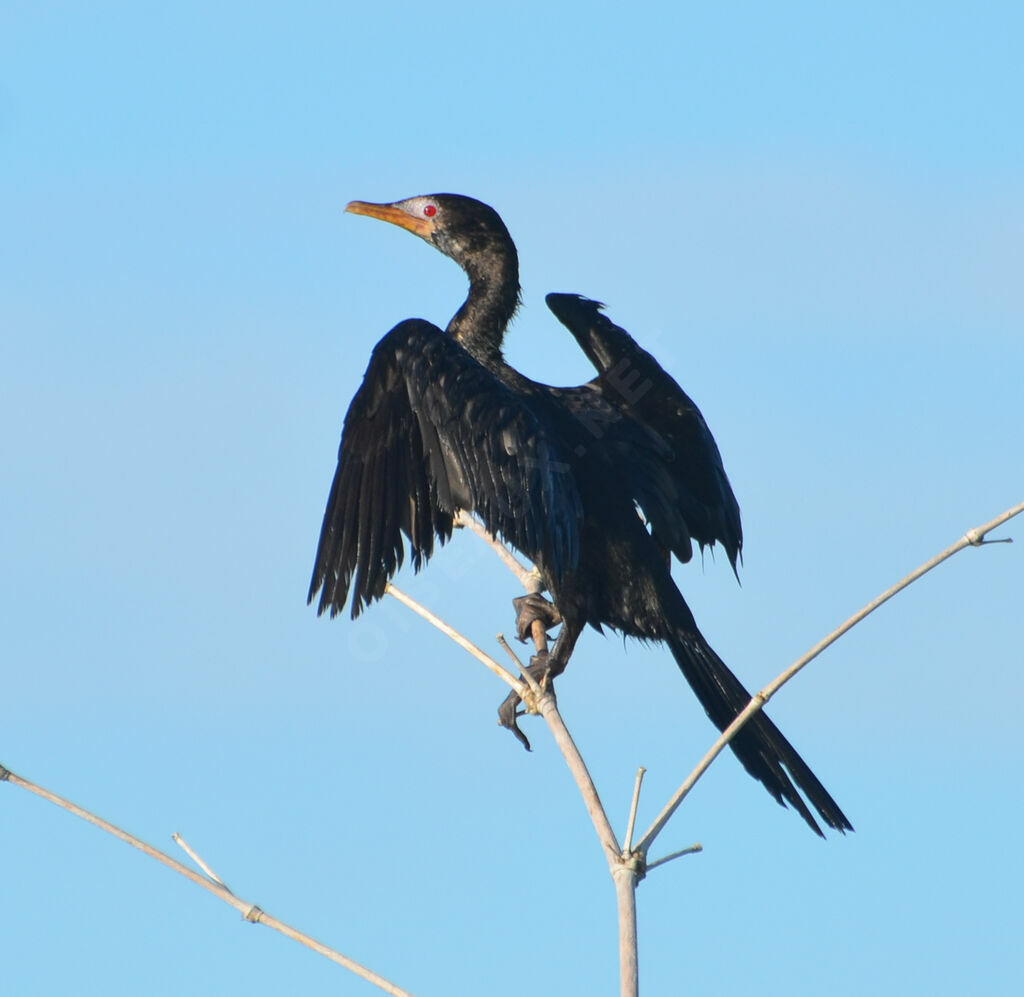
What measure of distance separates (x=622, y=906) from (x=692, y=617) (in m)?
2.55

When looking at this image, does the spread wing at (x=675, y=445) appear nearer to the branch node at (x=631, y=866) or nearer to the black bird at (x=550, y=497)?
the black bird at (x=550, y=497)

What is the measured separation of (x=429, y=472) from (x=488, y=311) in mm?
1167

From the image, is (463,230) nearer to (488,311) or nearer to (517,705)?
(488,311)

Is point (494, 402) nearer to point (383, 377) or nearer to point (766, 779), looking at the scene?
point (383, 377)

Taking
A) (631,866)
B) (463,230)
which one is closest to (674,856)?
(631,866)

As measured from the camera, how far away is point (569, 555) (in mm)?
5832

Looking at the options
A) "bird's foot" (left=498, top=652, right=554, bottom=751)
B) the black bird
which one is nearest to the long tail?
the black bird

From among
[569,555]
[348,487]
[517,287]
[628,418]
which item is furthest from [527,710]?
[517,287]

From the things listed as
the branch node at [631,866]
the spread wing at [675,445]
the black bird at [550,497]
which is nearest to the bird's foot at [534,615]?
the black bird at [550,497]

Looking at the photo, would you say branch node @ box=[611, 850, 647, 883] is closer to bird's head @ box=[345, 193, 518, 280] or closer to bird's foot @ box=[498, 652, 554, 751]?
bird's foot @ box=[498, 652, 554, 751]

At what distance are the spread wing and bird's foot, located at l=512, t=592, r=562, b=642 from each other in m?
0.55

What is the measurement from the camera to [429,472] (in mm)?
6012

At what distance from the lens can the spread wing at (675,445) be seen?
6438mm

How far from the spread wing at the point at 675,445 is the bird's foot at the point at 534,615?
21.7 inches
